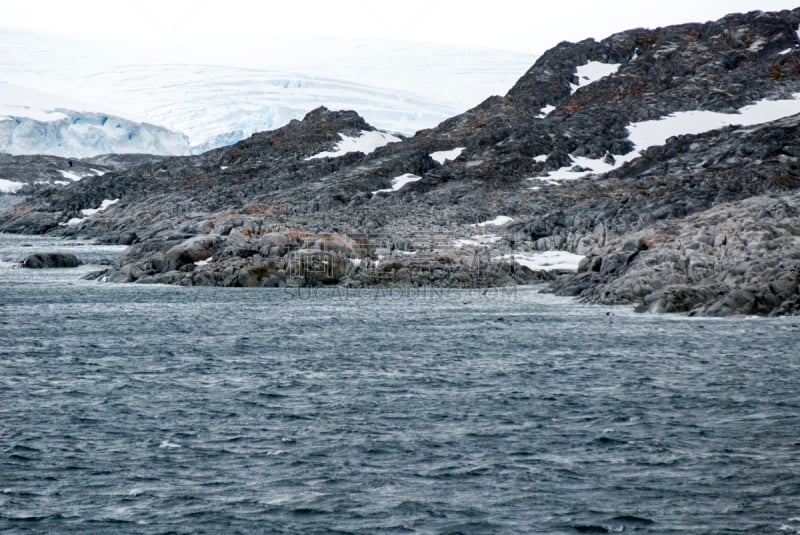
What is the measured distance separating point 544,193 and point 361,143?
56.9 meters

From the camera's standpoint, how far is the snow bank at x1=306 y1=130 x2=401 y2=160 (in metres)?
168

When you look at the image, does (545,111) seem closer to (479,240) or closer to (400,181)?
(400,181)

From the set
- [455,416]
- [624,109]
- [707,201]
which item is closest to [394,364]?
[455,416]

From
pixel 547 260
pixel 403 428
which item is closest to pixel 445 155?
pixel 547 260

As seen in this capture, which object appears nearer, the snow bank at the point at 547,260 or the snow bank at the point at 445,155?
the snow bank at the point at 547,260

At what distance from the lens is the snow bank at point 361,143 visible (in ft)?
550

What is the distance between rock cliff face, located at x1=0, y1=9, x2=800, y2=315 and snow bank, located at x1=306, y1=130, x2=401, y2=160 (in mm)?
452

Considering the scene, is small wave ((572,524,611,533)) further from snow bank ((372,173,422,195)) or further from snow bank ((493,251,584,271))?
snow bank ((372,173,422,195))

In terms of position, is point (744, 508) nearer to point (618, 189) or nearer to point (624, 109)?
point (618, 189)

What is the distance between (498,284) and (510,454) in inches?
2227

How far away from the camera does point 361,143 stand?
569 ft

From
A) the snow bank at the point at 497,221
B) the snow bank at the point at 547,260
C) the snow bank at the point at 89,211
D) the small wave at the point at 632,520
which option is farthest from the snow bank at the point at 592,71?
the small wave at the point at 632,520

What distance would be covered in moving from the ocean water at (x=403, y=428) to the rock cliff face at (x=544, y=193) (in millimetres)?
15931

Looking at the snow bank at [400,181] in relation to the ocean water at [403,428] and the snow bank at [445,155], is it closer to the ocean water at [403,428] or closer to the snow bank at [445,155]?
the snow bank at [445,155]
